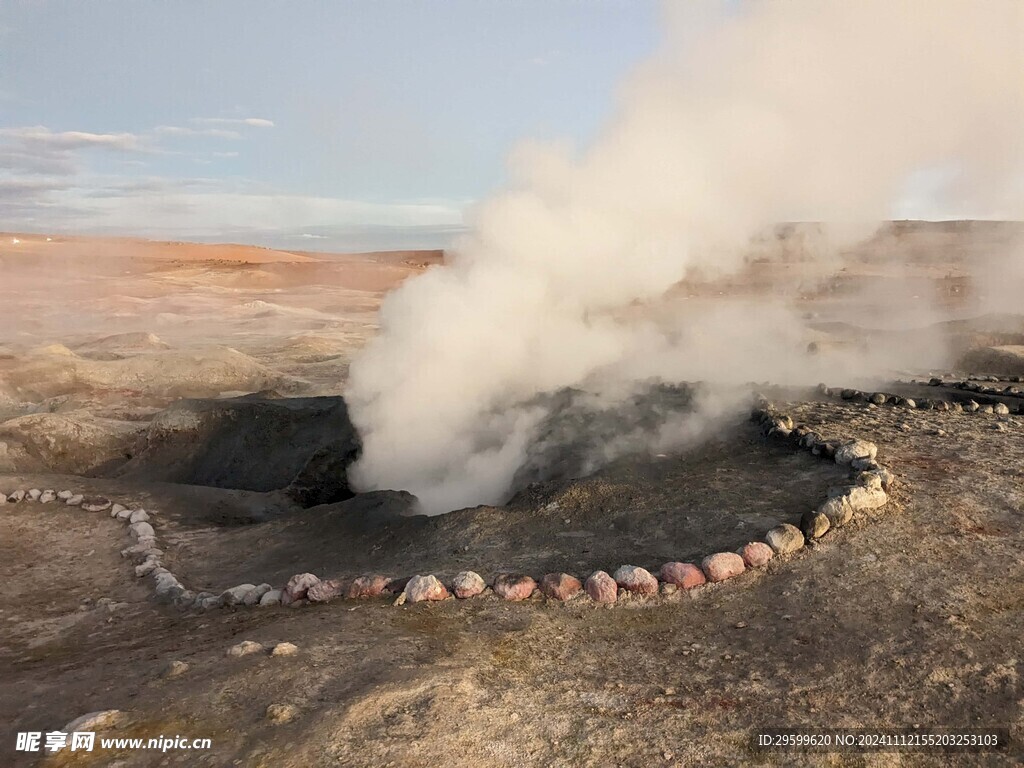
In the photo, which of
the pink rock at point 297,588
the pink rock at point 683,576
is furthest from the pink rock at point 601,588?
the pink rock at point 297,588

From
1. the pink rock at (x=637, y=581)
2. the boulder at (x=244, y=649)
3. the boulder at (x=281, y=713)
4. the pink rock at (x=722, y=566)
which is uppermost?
the pink rock at (x=722, y=566)

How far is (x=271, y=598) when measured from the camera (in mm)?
4383

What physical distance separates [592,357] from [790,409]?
2.62 m

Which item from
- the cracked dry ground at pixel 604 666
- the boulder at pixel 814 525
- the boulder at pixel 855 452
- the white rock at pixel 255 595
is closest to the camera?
the cracked dry ground at pixel 604 666

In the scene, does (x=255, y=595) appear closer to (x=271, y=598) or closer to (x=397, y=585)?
(x=271, y=598)

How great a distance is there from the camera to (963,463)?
5332mm

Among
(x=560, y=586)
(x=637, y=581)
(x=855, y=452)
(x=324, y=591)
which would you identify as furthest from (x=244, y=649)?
(x=855, y=452)

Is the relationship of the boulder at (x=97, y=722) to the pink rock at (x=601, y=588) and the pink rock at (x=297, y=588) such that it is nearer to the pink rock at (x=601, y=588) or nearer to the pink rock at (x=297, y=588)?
the pink rock at (x=297, y=588)

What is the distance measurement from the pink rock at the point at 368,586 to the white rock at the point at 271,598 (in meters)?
0.47

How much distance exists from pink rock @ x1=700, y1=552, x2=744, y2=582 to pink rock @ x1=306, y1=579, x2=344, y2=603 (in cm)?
207

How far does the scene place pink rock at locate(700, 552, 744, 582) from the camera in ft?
13.1

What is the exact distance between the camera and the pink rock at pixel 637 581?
3930 millimetres

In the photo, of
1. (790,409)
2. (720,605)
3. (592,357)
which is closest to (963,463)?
(790,409)

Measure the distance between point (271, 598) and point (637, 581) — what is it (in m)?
2.16
